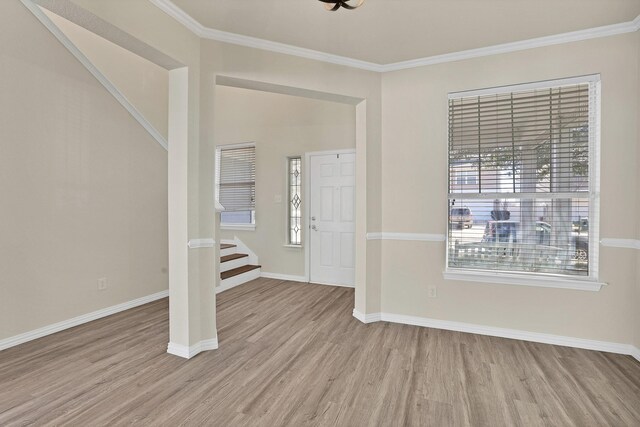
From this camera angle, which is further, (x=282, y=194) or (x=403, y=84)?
(x=282, y=194)

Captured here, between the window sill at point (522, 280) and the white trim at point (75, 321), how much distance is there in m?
3.55

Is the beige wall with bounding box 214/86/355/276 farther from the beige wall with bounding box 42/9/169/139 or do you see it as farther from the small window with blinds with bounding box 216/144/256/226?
the beige wall with bounding box 42/9/169/139

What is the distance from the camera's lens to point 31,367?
95.4 inches

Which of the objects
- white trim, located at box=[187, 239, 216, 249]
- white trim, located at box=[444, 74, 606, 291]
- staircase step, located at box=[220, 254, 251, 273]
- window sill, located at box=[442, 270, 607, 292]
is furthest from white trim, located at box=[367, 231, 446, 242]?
staircase step, located at box=[220, 254, 251, 273]

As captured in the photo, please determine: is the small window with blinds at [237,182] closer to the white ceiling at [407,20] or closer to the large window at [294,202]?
the large window at [294,202]

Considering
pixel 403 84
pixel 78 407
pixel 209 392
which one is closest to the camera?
pixel 78 407

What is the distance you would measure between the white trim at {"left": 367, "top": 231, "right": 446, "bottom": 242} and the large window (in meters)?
1.94

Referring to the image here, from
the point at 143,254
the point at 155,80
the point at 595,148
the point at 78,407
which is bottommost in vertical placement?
the point at 78,407

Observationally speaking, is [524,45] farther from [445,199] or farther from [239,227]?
[239,227]

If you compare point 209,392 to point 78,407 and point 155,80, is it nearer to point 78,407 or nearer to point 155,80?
point 78,407

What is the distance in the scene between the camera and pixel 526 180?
9.71 feet

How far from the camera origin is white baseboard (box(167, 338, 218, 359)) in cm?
258

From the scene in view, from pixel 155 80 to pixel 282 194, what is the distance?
2.34m

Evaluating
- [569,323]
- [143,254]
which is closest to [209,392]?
[143,254]
